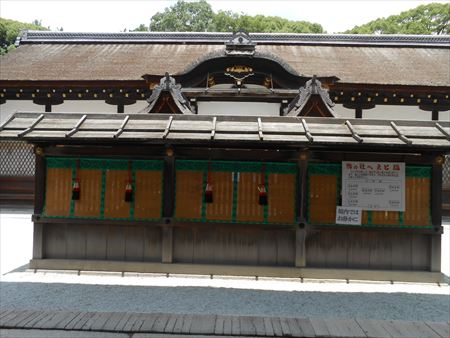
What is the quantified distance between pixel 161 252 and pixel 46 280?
1.80 metres

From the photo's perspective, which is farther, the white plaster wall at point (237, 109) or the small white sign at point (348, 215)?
the white plaster wall at point (237, 109)

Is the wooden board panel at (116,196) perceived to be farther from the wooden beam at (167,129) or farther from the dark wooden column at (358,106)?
the dark wooden column at (358,106)

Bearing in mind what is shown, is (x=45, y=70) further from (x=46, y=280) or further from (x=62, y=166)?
(x=46, y=280)

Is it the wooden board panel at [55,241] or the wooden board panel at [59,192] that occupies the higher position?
the wooden board panel at [59,192]

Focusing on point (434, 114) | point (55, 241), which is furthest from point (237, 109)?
point (434, 114)

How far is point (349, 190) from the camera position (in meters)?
5.67

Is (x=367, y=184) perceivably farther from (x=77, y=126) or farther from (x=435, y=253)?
(x=77, y=126)

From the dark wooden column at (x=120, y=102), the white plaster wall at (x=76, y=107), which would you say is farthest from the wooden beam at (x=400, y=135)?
the dark wooden column at (x=120, y=102)

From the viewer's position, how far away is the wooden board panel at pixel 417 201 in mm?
5711

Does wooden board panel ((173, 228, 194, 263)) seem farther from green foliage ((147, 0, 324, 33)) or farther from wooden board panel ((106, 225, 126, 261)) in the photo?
green foliage ((147, 0, 324, 33))

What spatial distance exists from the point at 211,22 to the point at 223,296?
44.1m

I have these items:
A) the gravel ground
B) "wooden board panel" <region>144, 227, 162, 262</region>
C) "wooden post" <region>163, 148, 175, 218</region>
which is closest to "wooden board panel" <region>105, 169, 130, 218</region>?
"wooden board panel" <region>144, 227, 162, 262</region>

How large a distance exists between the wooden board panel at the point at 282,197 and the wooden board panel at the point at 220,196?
25.8 inches

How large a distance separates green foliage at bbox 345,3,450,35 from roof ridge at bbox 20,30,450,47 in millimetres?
21210
